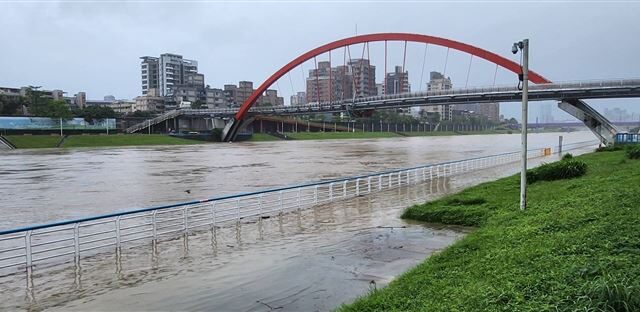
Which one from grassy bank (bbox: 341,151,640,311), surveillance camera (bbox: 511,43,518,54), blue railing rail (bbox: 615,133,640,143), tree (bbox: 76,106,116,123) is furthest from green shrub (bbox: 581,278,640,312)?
tree (bbox: 76,106,116,123)

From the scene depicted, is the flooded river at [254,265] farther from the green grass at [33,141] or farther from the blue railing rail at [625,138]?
the green grass at [33,141]

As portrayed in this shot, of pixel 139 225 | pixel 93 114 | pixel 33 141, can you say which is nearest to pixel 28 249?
pixel 139 225

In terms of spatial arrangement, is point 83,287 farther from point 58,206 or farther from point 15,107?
point 15,107

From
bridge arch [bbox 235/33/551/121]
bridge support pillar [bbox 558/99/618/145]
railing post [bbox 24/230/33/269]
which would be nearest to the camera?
railing post [bbox 24/230/33/269]

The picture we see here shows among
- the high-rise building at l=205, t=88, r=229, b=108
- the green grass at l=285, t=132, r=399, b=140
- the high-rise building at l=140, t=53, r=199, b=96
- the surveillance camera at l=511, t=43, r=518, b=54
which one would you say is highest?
the high-rise building at l=140, t=53, r=199, b=96

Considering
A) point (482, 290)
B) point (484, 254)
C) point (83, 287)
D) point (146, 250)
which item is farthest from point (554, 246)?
point (146, 250)

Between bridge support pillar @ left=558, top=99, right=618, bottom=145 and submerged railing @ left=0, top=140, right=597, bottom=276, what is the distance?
33091mm

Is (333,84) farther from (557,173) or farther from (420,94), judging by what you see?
(557,173)

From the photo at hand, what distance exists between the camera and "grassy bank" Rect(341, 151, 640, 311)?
4.54m

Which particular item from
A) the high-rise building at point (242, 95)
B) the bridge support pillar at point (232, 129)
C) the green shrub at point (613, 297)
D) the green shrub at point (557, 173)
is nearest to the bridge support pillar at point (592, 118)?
the green shrub at point (557, 173)

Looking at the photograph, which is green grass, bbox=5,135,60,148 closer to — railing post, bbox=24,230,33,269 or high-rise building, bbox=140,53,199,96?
railing post, bbox=24,230,33,269

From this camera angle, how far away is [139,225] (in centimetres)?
1084

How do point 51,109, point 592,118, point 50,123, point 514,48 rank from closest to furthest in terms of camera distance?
point 514,48 → point 592,118 → point 51,109 → point 50,123

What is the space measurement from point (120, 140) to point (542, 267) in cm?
7867
